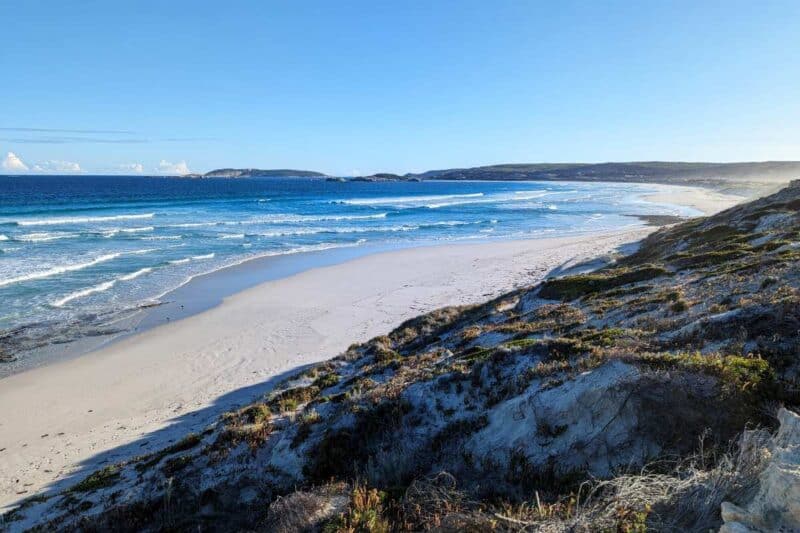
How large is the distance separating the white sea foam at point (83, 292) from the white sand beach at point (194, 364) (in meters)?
6.12

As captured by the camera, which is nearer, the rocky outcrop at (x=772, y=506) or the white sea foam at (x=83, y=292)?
the rocky outcrop at (x=772, y=506)

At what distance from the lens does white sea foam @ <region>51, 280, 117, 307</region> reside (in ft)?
68.1

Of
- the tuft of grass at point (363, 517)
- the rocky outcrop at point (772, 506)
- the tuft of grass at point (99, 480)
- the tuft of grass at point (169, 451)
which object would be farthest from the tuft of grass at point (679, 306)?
the tuft of grass at point (99, 480)

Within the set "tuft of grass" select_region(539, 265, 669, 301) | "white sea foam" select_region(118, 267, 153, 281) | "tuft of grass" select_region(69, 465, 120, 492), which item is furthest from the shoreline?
"tuft of grass" select_region(539, 265, 669, 301)

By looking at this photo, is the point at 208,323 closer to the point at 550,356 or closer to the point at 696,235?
the point at 550,356

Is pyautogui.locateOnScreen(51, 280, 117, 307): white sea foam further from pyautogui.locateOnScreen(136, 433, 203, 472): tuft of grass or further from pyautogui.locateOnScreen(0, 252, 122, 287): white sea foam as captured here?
pyautogui.locateOnScreen(136, 433, 203, 472): tuft of grass

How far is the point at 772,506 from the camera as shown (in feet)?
10.2

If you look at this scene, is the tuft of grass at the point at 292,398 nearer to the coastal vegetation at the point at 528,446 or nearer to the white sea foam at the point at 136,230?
the coastal vegetation at the point at 528,446

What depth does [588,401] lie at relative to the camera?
17.6 ft

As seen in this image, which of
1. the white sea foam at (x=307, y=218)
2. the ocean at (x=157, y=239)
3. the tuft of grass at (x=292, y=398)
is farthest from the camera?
the white sea foam at (x=307, y=218)

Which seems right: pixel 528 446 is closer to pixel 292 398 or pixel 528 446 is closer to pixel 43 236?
pixel 292 398

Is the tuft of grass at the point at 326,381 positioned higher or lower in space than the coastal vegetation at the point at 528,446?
lower

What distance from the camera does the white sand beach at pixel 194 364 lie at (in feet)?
32.9

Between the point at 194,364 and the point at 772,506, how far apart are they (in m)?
14.4
